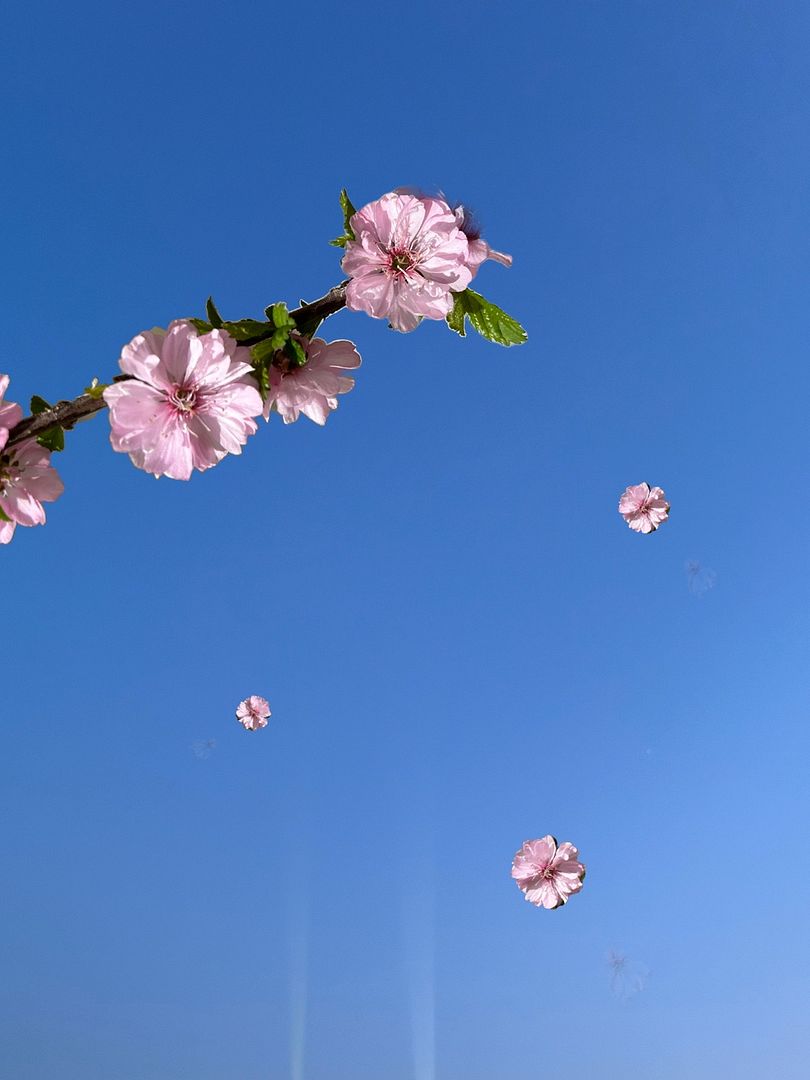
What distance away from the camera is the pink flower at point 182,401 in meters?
1.98

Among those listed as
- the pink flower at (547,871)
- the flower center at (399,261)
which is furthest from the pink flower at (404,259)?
the pink flower at (547,871)

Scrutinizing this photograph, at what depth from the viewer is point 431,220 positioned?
2250 mm

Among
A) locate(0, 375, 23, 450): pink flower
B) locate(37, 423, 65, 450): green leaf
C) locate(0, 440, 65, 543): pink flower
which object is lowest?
locate(0, 440, 65, 543): pink flower

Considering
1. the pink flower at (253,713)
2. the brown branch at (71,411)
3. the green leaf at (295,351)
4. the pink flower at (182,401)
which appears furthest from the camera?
the pink flower at (253,713)

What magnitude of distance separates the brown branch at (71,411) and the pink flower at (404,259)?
0.08 m

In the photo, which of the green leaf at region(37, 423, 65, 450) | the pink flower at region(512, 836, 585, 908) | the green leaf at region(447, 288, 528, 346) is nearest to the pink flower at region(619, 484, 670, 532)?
the pink flower at region(512, 836, 585, 908)

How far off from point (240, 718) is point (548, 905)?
11.8 metres

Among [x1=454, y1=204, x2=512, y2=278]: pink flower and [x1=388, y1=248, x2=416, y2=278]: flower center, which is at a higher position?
[x1=454, y1=204, x2=512, y2=278]: pink flower

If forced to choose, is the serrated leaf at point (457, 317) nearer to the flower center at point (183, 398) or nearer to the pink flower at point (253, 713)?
the flower center at point (183, 398)

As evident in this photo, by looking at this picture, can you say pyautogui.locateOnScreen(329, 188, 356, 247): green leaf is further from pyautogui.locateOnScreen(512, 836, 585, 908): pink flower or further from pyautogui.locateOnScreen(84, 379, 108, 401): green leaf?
pyautogui.locateOnScreen(512, 836, 585, 908): pink flower

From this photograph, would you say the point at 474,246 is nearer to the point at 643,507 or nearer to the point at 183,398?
the point at 183,398

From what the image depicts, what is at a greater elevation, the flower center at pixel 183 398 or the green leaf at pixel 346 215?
the green leaf at pixel 346 215

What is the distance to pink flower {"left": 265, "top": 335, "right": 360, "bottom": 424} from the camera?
2.34 m

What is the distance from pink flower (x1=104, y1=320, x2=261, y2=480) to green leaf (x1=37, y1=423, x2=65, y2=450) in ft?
1.03
